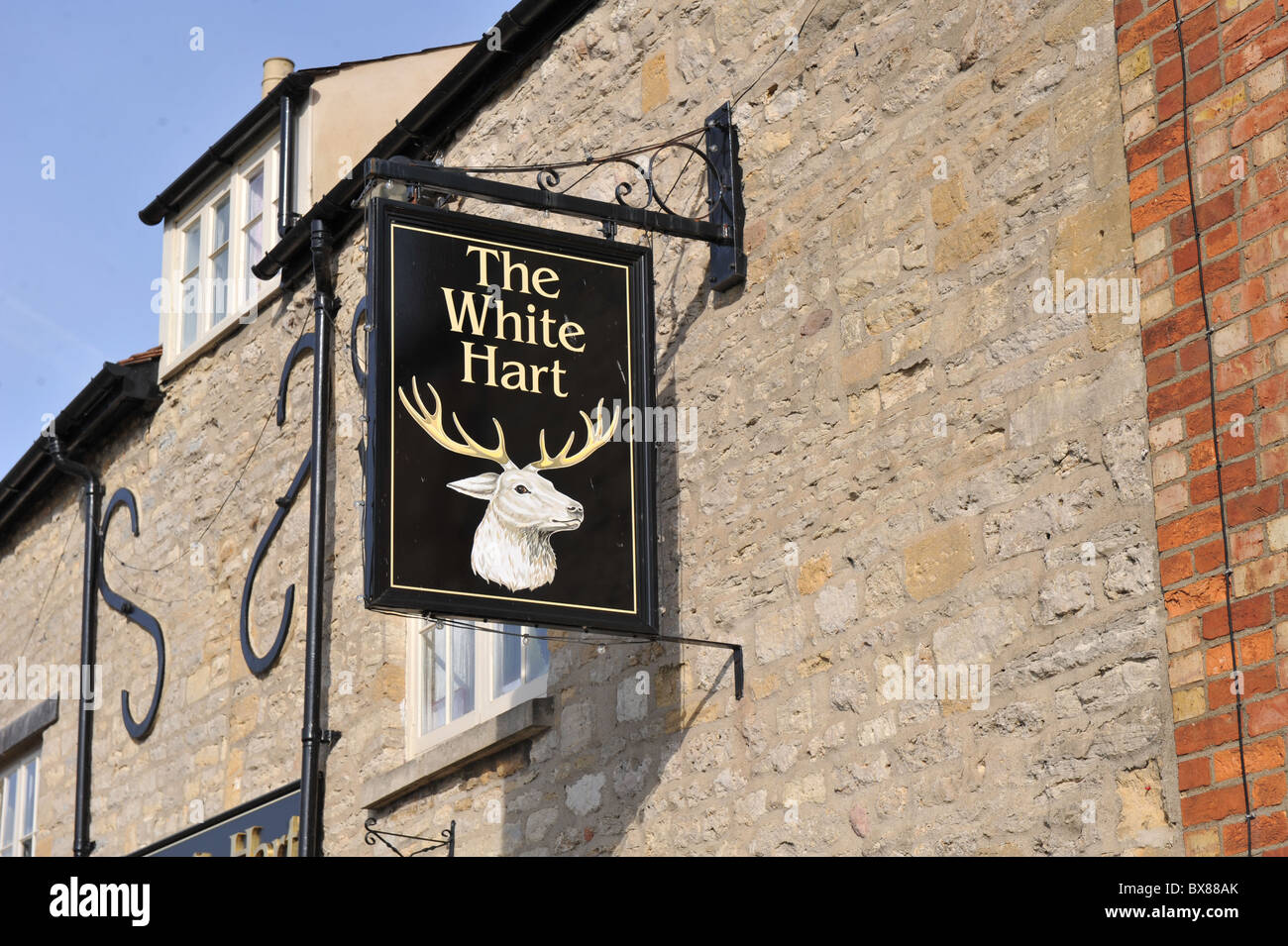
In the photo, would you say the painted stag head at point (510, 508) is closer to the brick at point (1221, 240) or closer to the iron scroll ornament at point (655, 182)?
the iron scroll ornament at point (655, 182)

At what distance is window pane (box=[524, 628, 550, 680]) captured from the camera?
850 centimetres

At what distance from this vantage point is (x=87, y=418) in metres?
13.3

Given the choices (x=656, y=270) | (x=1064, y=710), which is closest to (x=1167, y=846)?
(x=1064, y=710)

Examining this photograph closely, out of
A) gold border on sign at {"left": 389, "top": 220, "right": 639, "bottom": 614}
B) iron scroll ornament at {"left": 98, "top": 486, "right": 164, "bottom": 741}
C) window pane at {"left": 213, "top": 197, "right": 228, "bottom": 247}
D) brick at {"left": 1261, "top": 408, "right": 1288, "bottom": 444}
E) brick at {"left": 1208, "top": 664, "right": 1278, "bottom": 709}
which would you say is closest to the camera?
brick at {"left": 1208, "top": 664, "right": 1278, "bottom": 709}

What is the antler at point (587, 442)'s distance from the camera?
6.86m

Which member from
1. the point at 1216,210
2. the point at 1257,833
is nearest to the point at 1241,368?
the point at 1216,210

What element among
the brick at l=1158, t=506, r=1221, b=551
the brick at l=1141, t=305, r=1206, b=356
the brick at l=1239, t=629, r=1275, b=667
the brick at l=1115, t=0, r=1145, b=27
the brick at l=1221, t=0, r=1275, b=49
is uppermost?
the brick at l=1115, t=0, r=1145, b=27

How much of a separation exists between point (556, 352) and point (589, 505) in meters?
0.60

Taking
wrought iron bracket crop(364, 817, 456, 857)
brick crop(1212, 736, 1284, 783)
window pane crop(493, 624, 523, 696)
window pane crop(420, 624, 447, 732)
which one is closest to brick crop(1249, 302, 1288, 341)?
brick crop(1212, 736, 1284, 783)

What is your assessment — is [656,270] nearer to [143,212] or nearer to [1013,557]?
[1013,557]

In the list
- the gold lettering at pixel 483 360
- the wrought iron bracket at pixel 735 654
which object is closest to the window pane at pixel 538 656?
the wrought iron bracket at pixel 735 654

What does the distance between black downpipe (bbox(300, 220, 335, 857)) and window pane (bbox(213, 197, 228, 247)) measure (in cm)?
209

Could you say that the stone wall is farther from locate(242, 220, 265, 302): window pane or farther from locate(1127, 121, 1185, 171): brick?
locate(242, 220, 265, 302): window pane
